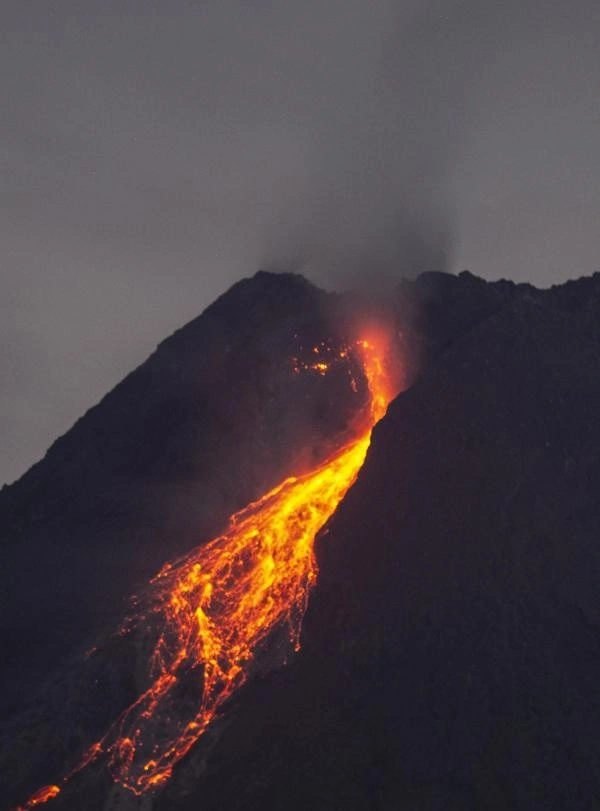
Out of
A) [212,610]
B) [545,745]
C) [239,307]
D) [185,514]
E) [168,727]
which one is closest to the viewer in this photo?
[545,745]

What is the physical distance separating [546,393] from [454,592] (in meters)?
17.9

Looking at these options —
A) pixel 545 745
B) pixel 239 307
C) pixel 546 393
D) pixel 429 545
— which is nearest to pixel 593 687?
pixel 545 745

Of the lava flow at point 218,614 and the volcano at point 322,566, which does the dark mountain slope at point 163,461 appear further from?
the lava flow at point 218,614

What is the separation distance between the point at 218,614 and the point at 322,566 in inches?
266

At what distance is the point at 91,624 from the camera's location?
A: 109 m

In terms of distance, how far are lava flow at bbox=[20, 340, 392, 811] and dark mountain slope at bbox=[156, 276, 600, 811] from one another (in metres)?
2.27

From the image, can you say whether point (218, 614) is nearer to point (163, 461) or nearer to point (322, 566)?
point (322, 566)

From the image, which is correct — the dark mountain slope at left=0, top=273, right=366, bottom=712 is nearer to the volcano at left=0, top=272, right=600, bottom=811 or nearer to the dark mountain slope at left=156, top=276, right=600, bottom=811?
the volcano at left=0, top=272, right=600, bottom=811

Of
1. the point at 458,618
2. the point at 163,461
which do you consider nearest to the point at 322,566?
the point at 458,618

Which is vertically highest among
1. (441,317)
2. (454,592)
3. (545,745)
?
(441,317)

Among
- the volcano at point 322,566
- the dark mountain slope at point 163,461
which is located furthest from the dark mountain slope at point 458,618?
the dark mountain slope at point 163,461

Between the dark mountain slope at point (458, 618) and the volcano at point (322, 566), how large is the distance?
5.8 inches

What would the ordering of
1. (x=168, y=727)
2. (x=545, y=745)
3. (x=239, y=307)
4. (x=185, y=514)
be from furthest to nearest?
(x=239, y=307) → (x=185, y=514) → (x=168, y=727) → (x=545, y=745)

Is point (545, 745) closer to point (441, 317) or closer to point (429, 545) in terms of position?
point (429, 545)
